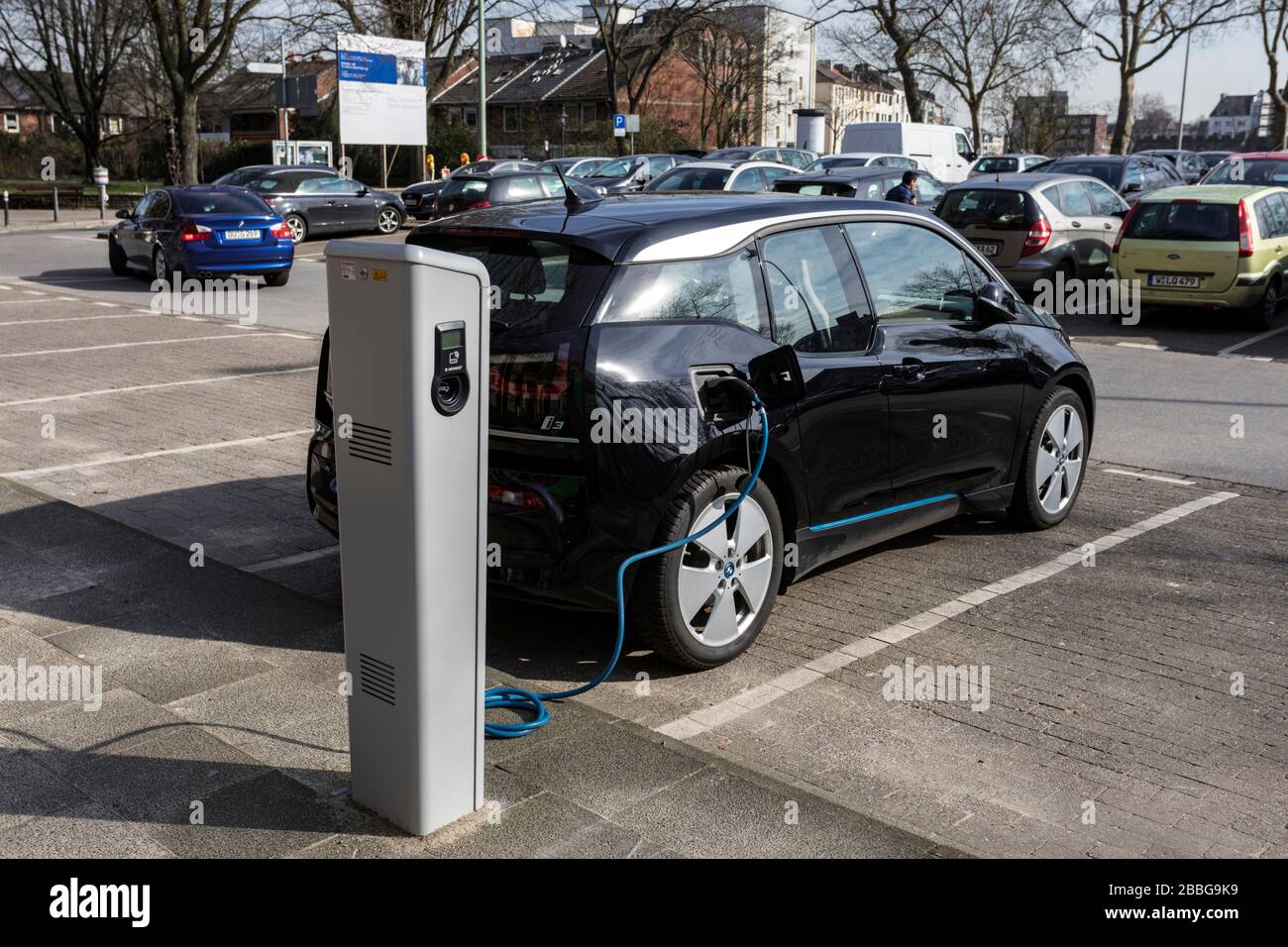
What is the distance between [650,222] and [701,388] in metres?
0.72

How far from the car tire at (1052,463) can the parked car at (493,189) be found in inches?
763

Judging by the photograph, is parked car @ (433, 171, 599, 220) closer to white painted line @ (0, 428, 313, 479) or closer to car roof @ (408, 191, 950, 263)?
white painted line @ (0, 428, 313, 479)

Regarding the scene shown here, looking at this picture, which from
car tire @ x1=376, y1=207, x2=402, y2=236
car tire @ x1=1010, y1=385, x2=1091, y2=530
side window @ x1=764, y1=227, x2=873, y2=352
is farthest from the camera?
car tire @ x1=376, y1=207, x2=402, y2=236

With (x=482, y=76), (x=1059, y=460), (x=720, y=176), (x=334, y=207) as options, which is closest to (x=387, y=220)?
(x=334, y=207)

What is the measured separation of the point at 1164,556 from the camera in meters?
6.70

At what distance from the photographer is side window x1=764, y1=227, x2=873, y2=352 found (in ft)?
17.7

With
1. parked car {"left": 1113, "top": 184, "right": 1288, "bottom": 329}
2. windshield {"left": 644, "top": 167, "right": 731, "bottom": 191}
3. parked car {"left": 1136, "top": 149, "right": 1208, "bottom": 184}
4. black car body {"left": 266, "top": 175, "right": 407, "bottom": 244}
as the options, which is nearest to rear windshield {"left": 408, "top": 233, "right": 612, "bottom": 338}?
parked car {"left": 1113, "top": 184, "right": 1288, "bottom": 329}

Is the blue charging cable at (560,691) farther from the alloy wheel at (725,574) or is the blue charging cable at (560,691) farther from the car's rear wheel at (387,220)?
the car's rear wheel at (387,220)

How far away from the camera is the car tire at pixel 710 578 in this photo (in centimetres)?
484

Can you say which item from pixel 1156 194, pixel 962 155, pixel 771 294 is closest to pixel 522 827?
pixel 771 294

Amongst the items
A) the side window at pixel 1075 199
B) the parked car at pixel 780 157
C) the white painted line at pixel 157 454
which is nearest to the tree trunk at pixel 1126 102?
the parked car at pixel 780 157

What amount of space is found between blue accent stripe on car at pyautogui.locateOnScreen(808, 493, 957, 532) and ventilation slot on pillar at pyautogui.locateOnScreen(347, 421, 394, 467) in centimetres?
236
